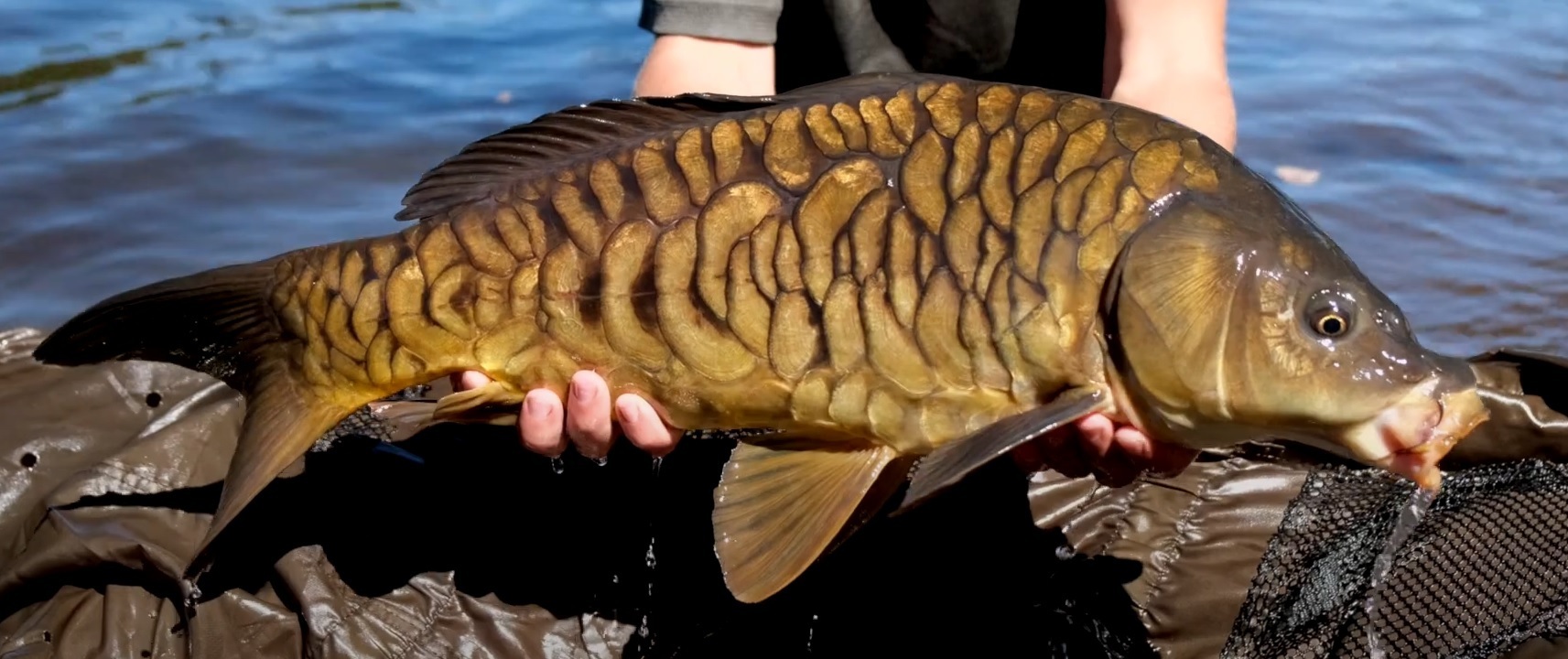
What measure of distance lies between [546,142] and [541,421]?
357 millimetres

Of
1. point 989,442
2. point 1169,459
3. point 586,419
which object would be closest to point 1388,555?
point 1169,459

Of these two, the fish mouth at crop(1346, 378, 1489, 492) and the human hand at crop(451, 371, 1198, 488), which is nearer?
the fish mouth at crop(1346, 378, 1489, 492)

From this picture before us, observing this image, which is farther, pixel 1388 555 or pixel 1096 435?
pixel 1388 555

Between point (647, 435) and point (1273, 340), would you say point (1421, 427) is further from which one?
point (647, 435)

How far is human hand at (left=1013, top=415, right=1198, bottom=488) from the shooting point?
182 cm

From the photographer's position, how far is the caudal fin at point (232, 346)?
1.91 m

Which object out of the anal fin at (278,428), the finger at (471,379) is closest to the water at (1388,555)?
the finger at (471,379)

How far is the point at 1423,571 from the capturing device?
7.54 ft

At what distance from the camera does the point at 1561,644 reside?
2.04 meters

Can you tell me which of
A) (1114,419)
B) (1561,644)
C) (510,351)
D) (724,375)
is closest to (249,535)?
(510,351)

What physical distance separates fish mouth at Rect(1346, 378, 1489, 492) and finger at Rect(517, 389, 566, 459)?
948 mm

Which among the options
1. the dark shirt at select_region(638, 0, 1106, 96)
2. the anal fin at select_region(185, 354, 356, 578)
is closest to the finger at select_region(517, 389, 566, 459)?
the anal fin at select_region(185, 354, 356, 578)

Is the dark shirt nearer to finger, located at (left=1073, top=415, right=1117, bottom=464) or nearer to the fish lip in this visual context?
finger, located at (left=1073, top=415, right=1117, bottom=464)

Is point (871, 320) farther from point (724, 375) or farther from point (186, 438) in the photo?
point (186, 438)
